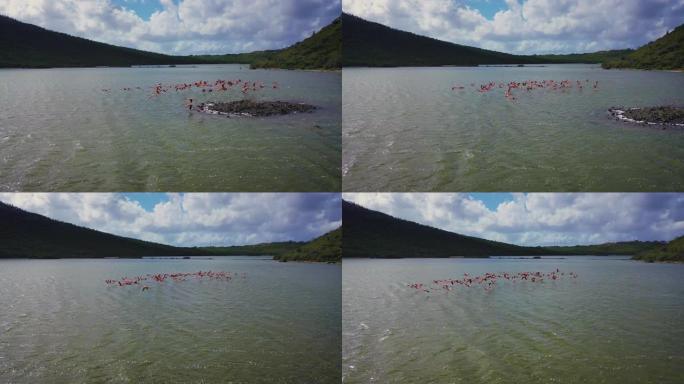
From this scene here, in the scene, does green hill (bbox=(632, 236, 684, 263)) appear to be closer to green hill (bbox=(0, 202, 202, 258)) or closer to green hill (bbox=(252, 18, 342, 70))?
green hill (bbox=(252, 18, 342, 70))

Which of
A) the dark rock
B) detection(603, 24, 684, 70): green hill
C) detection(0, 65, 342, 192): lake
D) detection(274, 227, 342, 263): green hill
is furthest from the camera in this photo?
detection(603, 24, 684, 70): green hill

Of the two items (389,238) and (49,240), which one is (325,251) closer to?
(389,238)

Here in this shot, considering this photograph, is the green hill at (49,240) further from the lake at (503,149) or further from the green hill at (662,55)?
the green hill at (662,55)

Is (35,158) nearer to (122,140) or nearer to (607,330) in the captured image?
(122,140)

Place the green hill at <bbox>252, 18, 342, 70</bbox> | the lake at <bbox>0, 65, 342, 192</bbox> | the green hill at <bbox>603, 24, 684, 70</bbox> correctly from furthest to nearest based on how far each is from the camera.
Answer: the green hill at <bbox>252, 18, 342, 70</bbox> < the green hill at <bbox>603, 24, 684, 70</bbox> < the lake at <bbox>0, 65, 342, 192</bbox>

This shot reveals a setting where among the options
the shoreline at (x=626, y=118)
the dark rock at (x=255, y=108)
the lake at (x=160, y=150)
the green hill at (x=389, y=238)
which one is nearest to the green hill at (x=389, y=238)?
the green hill at (x=389, y=238)

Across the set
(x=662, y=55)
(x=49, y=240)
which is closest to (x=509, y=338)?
(x=49, y=240)

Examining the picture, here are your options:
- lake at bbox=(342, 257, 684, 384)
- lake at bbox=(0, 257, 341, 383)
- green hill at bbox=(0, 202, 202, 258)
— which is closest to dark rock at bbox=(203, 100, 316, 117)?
lake at bbox=(0, 257, 341, 383)
